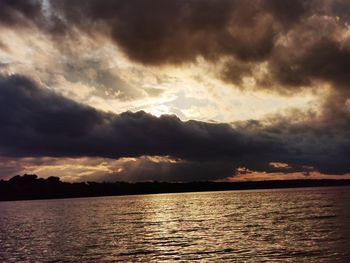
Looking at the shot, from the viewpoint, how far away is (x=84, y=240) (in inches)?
2992

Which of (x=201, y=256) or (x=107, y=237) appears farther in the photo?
(x=107, y=237)

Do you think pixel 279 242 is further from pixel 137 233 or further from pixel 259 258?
pixel 137 233

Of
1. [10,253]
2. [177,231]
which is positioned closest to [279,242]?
[177,231]

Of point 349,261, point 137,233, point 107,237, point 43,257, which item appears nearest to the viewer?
point 349,261

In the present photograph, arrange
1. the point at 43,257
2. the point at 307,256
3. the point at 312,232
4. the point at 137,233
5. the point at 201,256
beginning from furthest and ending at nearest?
1. the point at 137,233
2. the point at 312,232
3. the point at 43,257
4. the point at 201,256
5. the point at 307,256

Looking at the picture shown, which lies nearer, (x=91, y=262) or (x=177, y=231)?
(x=91, y=262)

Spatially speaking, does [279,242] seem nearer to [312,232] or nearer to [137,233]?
[312,232]

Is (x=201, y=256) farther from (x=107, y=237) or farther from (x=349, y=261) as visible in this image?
(x=107, y=237)

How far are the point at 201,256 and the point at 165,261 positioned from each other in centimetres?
523

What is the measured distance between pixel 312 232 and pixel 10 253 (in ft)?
170

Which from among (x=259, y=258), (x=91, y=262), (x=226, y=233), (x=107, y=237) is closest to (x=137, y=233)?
(x=107, y=237)

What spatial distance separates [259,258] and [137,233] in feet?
131

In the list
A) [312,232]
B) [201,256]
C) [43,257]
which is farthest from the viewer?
[312,232]

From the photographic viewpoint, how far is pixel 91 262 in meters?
52.7
